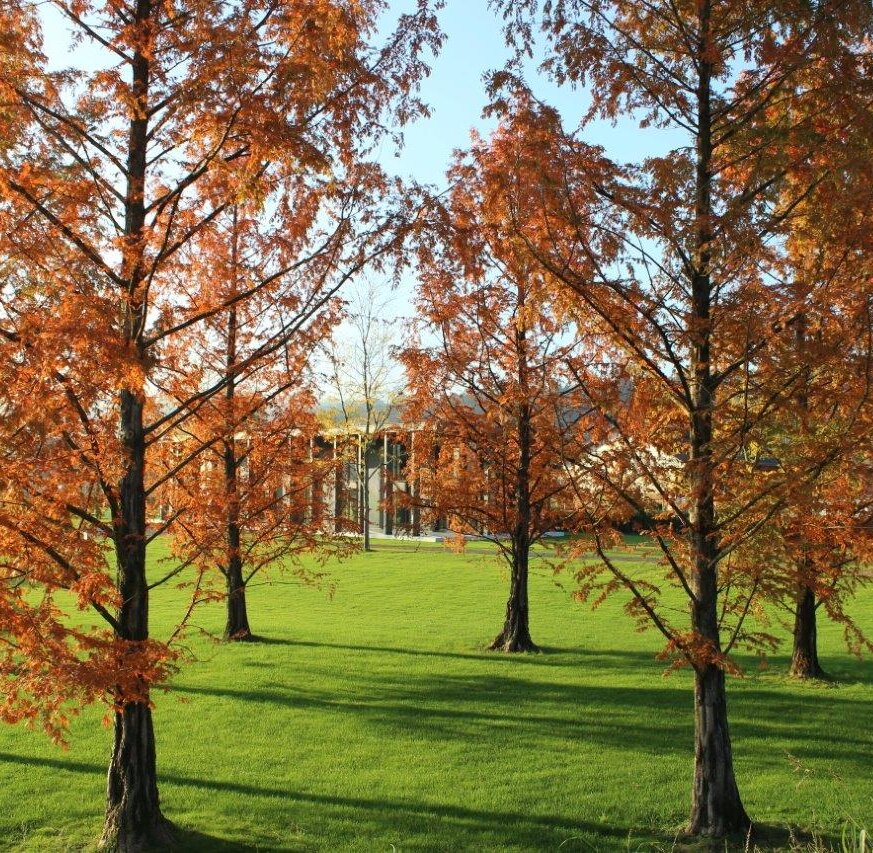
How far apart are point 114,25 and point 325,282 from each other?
2563mm

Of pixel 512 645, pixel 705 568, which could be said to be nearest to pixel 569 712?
pixel 512 645

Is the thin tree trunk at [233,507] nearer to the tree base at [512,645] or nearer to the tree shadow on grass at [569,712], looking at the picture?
the tree shadow on grass at [569,712]

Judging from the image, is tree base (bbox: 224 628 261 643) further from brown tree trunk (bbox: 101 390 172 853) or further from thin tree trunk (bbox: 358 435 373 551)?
thin tree trunk (bbox: 358 435 373 551)

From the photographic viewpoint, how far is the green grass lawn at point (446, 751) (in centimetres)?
769

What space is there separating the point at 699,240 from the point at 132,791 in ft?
20.2

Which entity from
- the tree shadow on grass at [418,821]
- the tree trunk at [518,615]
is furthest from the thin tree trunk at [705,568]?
the tree trunk at [518,615]

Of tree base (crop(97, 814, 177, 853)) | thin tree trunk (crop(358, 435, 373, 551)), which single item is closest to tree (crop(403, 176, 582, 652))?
tree base (crop(97, 814, 177, 853))

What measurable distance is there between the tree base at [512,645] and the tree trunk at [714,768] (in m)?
9.05

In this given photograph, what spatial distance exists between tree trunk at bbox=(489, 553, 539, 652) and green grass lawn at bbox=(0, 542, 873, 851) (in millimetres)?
542

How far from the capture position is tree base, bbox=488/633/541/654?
53.0ft

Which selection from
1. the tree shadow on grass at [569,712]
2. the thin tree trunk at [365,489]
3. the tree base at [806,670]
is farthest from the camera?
the thin tree trunk at [365,489]

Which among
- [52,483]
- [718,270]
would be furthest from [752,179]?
[52,483]

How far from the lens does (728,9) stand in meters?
7.09

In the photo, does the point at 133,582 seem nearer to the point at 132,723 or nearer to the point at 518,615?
the point at 132,723
